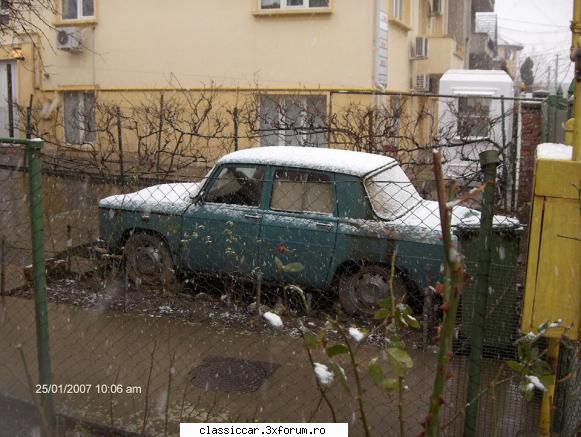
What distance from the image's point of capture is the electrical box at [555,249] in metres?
3.05

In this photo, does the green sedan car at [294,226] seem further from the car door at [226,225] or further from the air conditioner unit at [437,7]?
the air conditioner unit at [437,7]

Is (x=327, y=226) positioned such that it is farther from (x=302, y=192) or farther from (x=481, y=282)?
(x=481, y=282)

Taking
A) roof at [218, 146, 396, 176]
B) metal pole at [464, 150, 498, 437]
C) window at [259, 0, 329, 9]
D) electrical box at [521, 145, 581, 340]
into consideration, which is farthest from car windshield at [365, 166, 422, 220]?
window at [259, 0, 329, 9]

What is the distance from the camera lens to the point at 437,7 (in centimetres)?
2364

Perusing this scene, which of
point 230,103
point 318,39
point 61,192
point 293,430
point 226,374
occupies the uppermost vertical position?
point 318,39

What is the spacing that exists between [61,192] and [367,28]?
9041 millimetres

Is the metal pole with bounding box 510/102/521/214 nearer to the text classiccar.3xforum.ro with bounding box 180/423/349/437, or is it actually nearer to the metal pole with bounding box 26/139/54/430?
A: the text classiccar.3xforum.ro with bounding box 180/423/349/437

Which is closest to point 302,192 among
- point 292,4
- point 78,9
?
point 292,4

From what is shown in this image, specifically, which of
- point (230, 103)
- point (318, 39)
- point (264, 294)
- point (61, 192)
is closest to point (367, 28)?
point (318, 39)

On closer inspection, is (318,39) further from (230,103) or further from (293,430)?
(293,430)

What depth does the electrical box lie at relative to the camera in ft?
Answer: 10.0

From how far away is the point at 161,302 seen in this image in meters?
6.68

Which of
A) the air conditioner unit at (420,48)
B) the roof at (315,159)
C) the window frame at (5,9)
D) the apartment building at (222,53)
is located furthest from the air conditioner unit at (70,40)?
the roof at (315,159)

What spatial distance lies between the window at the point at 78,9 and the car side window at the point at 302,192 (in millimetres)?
13368
